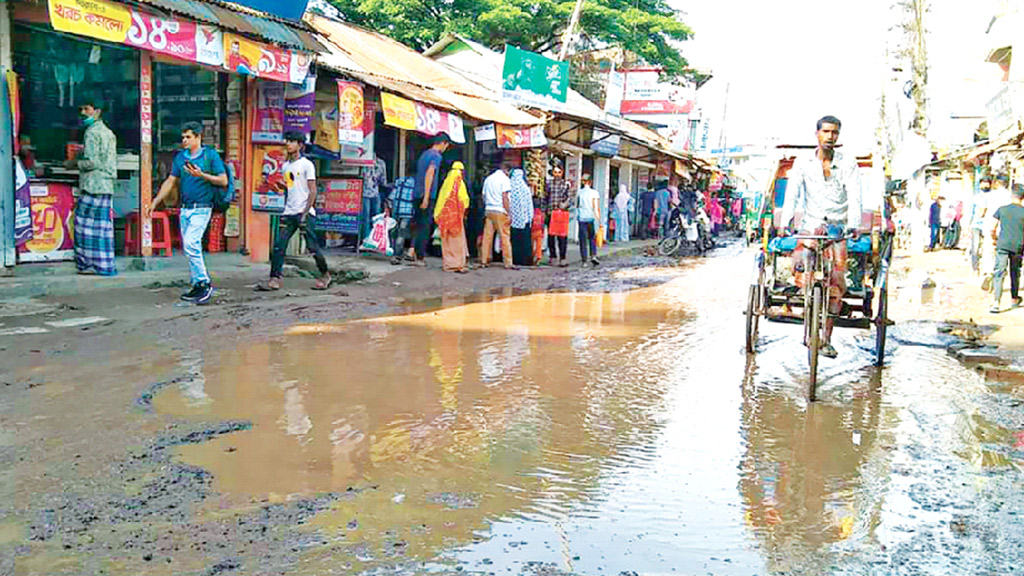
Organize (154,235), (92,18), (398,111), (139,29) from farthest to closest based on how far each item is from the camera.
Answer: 1. (398,111)
2. (154,235)
3. (139,29)
4. (92,18)

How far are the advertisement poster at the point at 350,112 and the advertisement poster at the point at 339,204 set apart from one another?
1642mm

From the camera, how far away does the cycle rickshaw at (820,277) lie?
6.61 meters

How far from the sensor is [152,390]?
5.68m

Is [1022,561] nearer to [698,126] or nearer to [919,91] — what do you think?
[919,91]

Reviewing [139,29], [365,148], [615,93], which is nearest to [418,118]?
[365,148]

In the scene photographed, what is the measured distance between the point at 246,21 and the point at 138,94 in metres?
1.80

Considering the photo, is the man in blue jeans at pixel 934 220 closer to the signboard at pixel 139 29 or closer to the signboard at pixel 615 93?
the signboard at pixel 615 93

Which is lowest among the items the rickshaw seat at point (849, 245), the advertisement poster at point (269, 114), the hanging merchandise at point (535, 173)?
the rickshaw seat at point (849, 245)

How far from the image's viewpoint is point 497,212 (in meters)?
14.5

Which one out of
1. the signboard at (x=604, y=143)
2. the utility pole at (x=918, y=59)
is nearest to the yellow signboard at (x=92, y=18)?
the signboard at (x=604, y=143)

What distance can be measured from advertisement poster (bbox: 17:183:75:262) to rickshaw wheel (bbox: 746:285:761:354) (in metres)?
7.53

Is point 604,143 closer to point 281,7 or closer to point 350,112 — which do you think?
point 350,112

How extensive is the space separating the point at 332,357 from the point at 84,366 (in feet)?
6.00

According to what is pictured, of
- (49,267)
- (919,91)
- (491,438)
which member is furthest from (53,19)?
(919,91)
